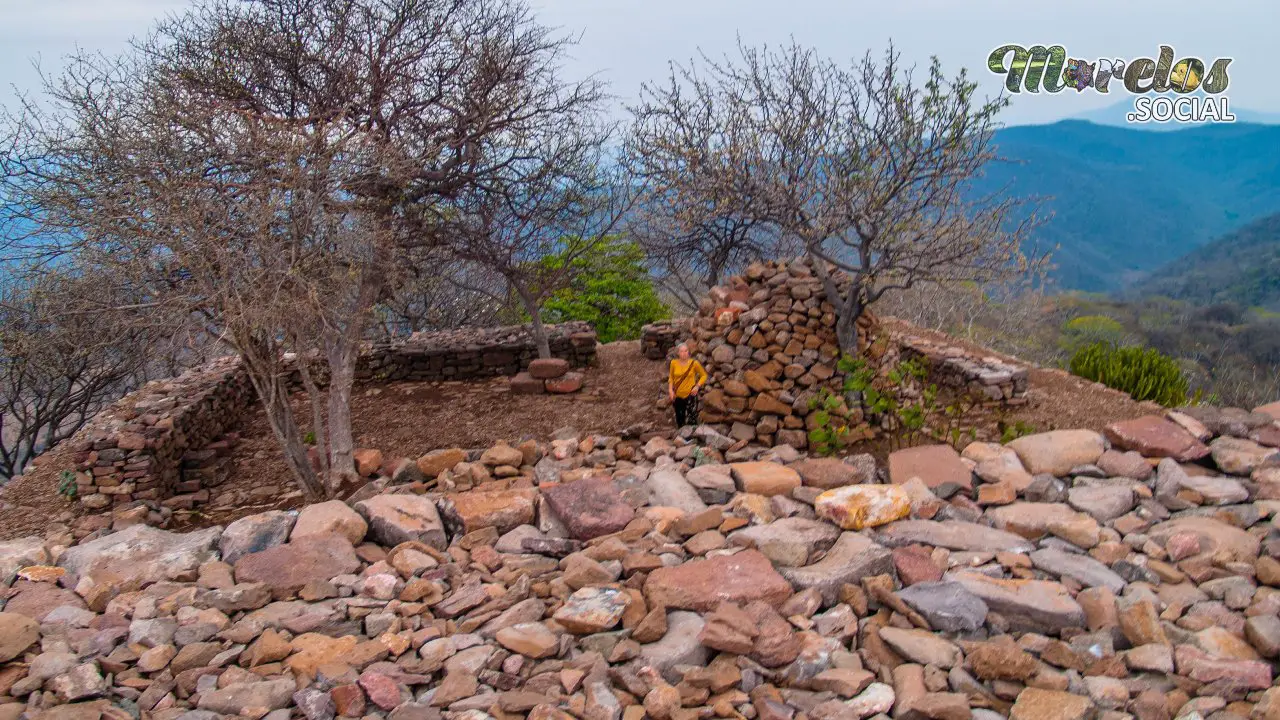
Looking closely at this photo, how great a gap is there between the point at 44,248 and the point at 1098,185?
104 metres

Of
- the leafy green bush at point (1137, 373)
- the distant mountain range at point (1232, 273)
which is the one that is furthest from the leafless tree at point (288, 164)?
the distant mountain range at point (1232, 273)

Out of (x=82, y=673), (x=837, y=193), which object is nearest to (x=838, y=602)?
(x=82, y=673)

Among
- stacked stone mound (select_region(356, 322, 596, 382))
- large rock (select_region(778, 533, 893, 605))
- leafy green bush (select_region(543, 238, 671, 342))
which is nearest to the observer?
large rock (select_region(778, 533, 893, 605))

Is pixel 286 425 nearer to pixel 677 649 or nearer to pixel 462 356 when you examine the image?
pixel 462 356

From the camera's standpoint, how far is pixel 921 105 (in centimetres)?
844

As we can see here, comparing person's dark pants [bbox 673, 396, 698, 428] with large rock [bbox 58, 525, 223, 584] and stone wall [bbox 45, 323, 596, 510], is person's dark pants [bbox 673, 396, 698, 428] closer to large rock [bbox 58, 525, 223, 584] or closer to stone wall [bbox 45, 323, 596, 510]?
stone wall [bbox 45, 323, 596, 510]

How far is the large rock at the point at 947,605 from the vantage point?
3.45 metres

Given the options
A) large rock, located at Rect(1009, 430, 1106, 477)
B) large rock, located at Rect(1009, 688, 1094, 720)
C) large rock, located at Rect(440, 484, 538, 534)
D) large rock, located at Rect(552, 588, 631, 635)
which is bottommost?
large rock, located at Rect(1009, 688, 1094, 720)

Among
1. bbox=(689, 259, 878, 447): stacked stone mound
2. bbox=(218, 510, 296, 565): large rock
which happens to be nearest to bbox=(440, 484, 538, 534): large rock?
bbox=(218, 510, 296, 565): large rock

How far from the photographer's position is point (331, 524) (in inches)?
169

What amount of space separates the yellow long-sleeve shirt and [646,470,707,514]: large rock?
3.77m

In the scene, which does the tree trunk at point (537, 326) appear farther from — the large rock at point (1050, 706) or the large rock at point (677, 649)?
the large rock at point (1050, 706)

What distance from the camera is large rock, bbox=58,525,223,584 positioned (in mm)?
3953

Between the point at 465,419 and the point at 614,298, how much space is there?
7725 mm
